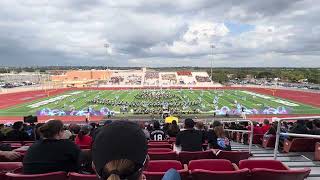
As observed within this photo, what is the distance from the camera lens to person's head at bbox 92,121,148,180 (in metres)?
2.11

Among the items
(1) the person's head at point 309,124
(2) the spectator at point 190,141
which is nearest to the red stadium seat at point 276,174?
(2) the spectator at point 190,141

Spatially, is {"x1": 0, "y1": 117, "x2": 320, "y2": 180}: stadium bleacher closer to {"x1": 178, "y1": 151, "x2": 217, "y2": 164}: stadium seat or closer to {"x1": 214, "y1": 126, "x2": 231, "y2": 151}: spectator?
{"x1": 178, "y1": 151, "x2": 217, "y2": 164}: stadium seat

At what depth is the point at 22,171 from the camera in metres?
4.84

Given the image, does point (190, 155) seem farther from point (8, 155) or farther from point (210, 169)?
point (8, 155)

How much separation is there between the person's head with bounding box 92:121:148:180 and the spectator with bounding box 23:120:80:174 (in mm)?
2655

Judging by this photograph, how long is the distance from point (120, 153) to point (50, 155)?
9.24 feet

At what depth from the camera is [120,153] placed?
2145 mm

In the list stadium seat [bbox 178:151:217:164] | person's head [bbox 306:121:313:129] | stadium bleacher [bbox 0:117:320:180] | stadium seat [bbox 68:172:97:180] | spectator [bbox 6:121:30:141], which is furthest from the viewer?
person's head [bbox 306:121:313:129]

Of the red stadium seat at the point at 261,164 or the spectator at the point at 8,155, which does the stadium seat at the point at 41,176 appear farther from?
the red stadium seat at the point at 261,164

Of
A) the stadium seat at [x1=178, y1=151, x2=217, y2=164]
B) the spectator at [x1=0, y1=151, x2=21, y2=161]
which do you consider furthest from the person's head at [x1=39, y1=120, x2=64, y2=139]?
the stadium seat at [x1=178, y1=151, x2=217, y2=164]

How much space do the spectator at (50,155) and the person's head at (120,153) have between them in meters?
2.66

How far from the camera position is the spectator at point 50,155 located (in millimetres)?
4664

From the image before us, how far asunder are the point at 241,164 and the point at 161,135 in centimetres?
801

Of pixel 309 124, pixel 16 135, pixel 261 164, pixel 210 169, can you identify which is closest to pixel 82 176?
pixel 210 169
